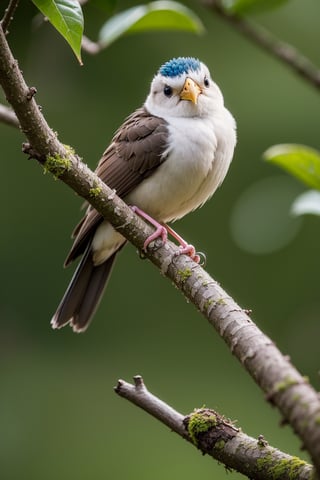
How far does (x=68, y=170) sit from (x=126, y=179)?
1008mm

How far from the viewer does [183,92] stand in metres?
3.58

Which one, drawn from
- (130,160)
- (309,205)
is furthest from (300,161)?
(130,160)

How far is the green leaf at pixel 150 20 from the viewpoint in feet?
10.5

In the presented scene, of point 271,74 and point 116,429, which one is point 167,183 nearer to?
point 116,429

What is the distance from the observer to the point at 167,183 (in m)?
3.31

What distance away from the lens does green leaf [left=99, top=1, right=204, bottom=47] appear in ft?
10.5

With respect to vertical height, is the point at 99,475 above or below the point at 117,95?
below

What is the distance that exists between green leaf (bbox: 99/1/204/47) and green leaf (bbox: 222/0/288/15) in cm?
14

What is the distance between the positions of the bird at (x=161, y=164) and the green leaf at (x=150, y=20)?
33 centimetres

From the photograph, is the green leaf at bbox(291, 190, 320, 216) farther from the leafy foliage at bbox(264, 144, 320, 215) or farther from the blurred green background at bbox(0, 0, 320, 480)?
the blurred green background at bbox(0, 0, 320, 480)

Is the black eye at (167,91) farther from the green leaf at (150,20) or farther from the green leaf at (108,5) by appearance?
the green leaf at (108,5)

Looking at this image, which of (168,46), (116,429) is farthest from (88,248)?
(168,46)

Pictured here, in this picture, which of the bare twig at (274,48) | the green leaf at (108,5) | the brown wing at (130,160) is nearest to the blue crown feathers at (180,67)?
the brown wing at (130,160)

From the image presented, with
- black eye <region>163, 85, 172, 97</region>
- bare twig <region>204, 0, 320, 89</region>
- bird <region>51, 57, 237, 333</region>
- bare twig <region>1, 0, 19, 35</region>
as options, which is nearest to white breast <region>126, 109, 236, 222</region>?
bird <region>51, 57, 237, 333</region>
